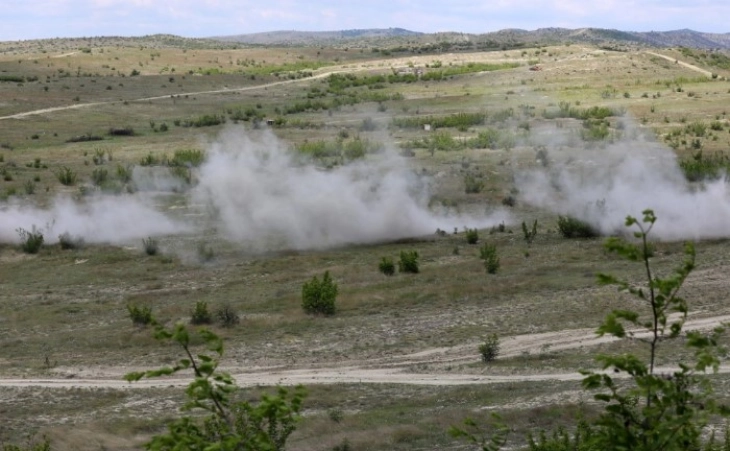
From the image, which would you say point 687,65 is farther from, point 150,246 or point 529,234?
point 150,246

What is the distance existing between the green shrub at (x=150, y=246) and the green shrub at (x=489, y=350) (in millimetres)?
12936

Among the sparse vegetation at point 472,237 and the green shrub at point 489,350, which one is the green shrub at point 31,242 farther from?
the green shrub at point 489,350

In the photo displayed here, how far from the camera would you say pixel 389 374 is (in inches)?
711

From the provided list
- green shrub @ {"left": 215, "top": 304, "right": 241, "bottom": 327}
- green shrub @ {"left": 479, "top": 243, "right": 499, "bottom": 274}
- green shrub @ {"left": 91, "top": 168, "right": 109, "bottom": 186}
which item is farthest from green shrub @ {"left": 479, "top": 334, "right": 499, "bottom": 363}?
green shrub @ {"left": 91, "top": 168, "right": 109, "bottom": 186}

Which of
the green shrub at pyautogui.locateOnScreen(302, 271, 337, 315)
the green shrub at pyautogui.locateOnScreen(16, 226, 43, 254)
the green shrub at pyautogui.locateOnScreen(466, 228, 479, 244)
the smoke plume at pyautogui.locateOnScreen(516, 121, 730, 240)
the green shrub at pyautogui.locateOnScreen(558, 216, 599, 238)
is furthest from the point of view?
the green shrub at pyautogui.locateOnScreen(16, 226, 43, 254)

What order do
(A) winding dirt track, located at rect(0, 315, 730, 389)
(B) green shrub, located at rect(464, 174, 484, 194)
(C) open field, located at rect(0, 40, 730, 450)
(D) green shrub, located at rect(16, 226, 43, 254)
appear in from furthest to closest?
1. (B) green shrub, located at rect(464, 174, 484, 194)
2. (D) green shrub, located at rect(16, 226, 43, 254)
3. (A) winding dirt track, located at rect(0, 315, 730, 389)
4. (C) open field, located at rect(0, 40, 730, 450)

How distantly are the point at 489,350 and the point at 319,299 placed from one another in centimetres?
492

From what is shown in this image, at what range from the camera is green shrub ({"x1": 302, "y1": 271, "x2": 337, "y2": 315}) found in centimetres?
2229

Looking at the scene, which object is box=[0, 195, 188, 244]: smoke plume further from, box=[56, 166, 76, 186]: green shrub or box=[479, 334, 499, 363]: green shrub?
box=[479, 334, 499, 363]: green shrub

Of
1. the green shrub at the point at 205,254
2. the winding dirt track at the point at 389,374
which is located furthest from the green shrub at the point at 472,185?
the winding dirt track at the point at 389,374

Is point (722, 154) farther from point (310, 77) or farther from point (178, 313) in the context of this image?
point (310, 77)

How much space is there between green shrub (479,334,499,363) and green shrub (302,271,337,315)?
4.39 metres

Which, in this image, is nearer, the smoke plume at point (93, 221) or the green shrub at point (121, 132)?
the smoke plume at point (93, 221)

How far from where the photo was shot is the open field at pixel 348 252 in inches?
657
